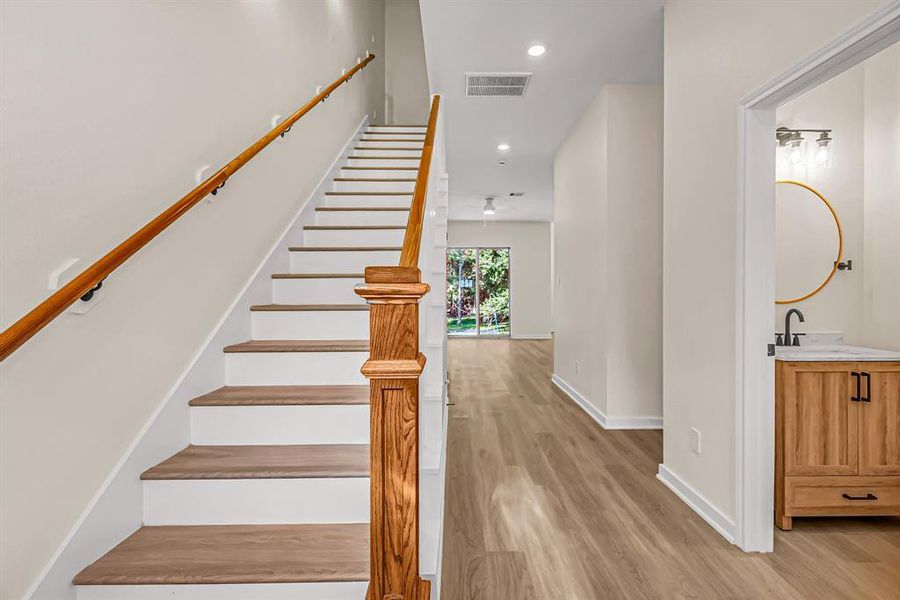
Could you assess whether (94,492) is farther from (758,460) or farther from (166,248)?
(758,460)

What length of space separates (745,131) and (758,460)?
1478 mm

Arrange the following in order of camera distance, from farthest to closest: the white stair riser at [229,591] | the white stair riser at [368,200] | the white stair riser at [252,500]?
the white stair riser at [368,200]
the white stair riser at [252,500]
the white stair riser at [229,591]

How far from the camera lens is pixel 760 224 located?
208cm

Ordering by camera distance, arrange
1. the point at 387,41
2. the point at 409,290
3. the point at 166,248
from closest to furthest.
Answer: the point at 409,290, the point at 166,248, the point at 387,41

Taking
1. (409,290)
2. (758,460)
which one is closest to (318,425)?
(409,290)

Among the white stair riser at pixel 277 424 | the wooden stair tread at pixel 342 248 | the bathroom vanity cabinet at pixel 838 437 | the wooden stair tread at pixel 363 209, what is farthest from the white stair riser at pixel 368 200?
the bathroom vanity cabinet at pixel 838 437

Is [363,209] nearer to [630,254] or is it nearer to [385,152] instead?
[385,152]

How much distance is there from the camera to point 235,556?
4.65 feet

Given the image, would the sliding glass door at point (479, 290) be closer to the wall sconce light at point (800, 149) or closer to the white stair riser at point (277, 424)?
the wall sconce light at point (800, 149)

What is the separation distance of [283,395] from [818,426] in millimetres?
2511

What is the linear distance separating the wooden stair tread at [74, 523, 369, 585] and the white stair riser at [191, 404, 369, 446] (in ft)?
1.17

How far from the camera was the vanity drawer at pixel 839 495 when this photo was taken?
225 centimetres

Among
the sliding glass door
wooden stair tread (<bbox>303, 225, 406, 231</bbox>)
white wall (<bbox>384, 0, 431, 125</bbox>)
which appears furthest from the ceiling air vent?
the sliding glass door

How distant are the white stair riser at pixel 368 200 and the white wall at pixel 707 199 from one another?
1.82m
